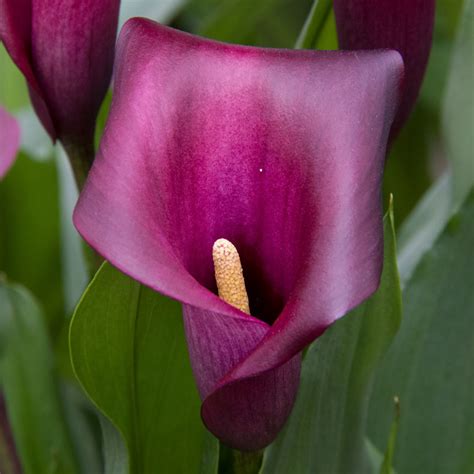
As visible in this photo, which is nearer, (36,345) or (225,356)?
(225,356)

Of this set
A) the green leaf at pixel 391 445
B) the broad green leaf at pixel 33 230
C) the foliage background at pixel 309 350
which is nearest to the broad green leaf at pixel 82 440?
the foliage background at pixel 309 350

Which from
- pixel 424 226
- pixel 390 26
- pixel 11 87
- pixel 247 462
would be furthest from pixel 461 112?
pixel 11 87

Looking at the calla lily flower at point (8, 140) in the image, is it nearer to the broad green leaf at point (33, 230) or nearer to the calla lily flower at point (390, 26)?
the calla lily flower at point (390, 26)

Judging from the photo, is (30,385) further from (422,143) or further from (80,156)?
(422,143)

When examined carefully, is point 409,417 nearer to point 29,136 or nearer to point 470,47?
point 470,47

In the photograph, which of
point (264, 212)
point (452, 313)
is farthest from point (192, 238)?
point (452, 313)
